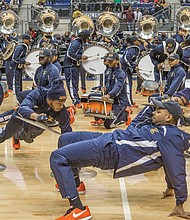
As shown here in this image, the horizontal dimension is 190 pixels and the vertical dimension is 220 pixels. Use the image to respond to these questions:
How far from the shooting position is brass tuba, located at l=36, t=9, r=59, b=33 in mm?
11961

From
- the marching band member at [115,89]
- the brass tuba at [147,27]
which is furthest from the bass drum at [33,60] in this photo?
the brass tuba at [147,27]

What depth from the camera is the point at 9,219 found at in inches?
175

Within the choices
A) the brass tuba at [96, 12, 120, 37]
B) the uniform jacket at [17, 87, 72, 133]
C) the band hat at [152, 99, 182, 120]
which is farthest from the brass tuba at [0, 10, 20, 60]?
the band hat at [152, 99, 182, 120]

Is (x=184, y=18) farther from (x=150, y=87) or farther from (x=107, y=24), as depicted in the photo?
(x=150, y=87)

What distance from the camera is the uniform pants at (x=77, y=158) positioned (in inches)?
165

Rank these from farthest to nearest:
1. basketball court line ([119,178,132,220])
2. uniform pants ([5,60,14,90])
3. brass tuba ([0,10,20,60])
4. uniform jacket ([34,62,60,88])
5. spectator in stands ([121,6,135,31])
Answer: spectator in stands ([121,6,135,31]), brass tuba ([0,10,20,60]), uniform pants ([5,60,14,90]), uniform jacket ([34,62,60,88]), basketball court line ([119,178,132,220])

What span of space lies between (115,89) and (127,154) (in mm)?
3525

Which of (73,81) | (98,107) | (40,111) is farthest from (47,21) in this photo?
(40,111)

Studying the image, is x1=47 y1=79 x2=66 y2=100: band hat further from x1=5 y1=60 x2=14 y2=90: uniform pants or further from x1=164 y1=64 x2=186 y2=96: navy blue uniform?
x1=5 y1=60 x2=14 y2=90: uniform pants

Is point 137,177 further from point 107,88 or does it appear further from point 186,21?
point 186,21

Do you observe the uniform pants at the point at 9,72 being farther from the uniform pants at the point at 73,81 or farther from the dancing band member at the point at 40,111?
the dancing band member at the point at 40,111

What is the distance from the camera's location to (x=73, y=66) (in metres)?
9.66

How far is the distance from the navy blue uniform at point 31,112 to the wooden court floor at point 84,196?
45 cm

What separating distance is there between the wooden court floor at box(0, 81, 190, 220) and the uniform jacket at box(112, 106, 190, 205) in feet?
1.63
